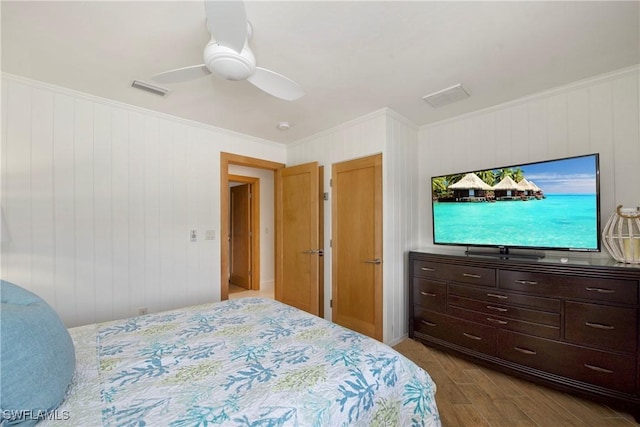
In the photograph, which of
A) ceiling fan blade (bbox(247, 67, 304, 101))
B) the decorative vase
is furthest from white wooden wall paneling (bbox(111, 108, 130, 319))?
the decorative vase

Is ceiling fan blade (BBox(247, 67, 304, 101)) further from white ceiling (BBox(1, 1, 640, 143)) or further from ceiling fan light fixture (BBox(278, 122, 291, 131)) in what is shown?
ceiling fan light fixture (BBox(278, 122, 291, 131))

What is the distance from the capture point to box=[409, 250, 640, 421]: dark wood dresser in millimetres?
1779

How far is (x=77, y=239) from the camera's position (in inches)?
93.7

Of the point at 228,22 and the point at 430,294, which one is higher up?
the point at 228,22

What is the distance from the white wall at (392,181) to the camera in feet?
9.30

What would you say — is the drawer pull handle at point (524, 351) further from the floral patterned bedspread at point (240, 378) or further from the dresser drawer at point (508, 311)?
the floral patterned bedspread at point (240, 378)

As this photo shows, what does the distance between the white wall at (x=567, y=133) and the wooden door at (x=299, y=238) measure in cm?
143

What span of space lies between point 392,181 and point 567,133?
153 centimetres

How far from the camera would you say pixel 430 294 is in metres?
2.72

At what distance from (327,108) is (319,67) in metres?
0.74

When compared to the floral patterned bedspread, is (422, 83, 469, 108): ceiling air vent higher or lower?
higher

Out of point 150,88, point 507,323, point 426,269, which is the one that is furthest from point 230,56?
point 507,323

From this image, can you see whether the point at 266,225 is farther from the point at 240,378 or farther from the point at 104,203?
the point at 240,378

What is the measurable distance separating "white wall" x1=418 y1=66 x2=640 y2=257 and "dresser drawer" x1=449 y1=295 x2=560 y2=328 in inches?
29.2
